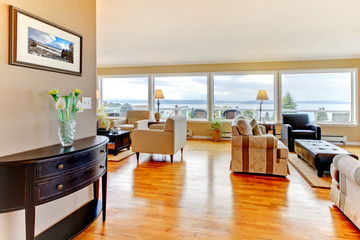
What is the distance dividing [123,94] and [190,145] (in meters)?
3.38

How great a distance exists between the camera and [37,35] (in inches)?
64.1

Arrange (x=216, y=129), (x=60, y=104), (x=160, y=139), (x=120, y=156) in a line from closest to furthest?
(x=60, y=104) → (x=160, y=139) → (x=120, y=156) → (x=216, y=129)

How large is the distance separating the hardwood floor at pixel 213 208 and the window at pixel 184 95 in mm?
3542

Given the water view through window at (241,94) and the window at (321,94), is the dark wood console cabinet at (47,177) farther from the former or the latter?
the window at (321,94)

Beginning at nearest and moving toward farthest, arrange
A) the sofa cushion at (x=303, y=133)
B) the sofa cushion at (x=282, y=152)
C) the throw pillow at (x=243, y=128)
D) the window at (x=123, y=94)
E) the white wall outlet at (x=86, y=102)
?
the white wall outlet at (x=86, y=102)
the sofa cushion at (x=282, y=152)
the throw pillow at (x=243, y=128)
the sofa cushion at (x=303, y=133)
the window at (x=123, y=94)

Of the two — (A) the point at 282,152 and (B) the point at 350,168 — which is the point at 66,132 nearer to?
(B) the point at 350,168

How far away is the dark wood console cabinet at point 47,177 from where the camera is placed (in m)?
1.25

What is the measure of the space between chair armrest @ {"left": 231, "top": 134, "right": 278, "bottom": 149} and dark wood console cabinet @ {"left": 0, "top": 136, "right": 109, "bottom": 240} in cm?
221

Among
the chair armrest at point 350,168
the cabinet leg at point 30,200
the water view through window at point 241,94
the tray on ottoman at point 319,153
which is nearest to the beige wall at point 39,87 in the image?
the cabinet leg at point 30,200

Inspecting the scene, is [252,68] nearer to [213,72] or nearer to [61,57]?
[213,72]

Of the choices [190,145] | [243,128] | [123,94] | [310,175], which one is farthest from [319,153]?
[123,94]

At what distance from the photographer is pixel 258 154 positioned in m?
3.29

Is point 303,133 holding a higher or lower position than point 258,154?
higher

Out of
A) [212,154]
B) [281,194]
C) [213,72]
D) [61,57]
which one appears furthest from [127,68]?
[281,194]
